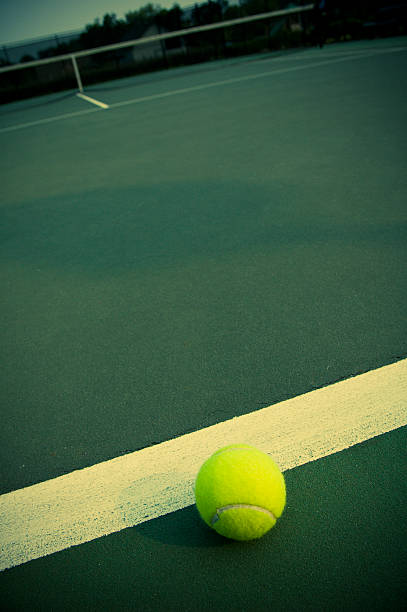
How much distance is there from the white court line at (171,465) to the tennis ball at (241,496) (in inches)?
8.0

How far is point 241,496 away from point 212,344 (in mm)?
1026

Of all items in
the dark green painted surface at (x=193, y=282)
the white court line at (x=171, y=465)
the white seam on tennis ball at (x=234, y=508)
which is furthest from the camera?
the dark green painted surface at (x=193, y=282)

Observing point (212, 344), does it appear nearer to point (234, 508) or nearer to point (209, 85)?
point (234, 508)

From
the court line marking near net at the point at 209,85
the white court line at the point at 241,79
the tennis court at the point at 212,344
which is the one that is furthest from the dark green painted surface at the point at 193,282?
the white court line at the point at 241,79

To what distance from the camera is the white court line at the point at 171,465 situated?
1459 mm

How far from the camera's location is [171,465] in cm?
162

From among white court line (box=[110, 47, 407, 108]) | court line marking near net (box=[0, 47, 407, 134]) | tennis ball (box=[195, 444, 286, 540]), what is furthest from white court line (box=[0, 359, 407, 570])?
white court line (box=[110, 47, 407, 108])

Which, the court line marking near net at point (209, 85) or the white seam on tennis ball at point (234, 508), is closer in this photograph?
the white seam on tennis ball at point (234, 508)

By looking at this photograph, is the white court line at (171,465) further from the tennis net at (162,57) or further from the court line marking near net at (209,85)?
the tennis net at (162,57)

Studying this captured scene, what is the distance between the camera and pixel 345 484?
1.48m

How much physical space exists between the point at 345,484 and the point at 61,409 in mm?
1208

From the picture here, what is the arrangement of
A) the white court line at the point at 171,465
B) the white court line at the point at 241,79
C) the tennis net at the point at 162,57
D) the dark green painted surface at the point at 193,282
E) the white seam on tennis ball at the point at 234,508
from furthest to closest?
1. the tennis net at the point at 162,57
2. the white court line at the point at 241,79
3. the dark green painted surface at the point at 193,282
4. the white court line at the point at 171,465
5. the white seam on tennis ball at the point at 234,508

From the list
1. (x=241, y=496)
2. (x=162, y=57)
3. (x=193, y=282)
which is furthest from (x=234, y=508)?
(x=162, y=57)

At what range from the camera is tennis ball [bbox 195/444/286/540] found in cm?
128
